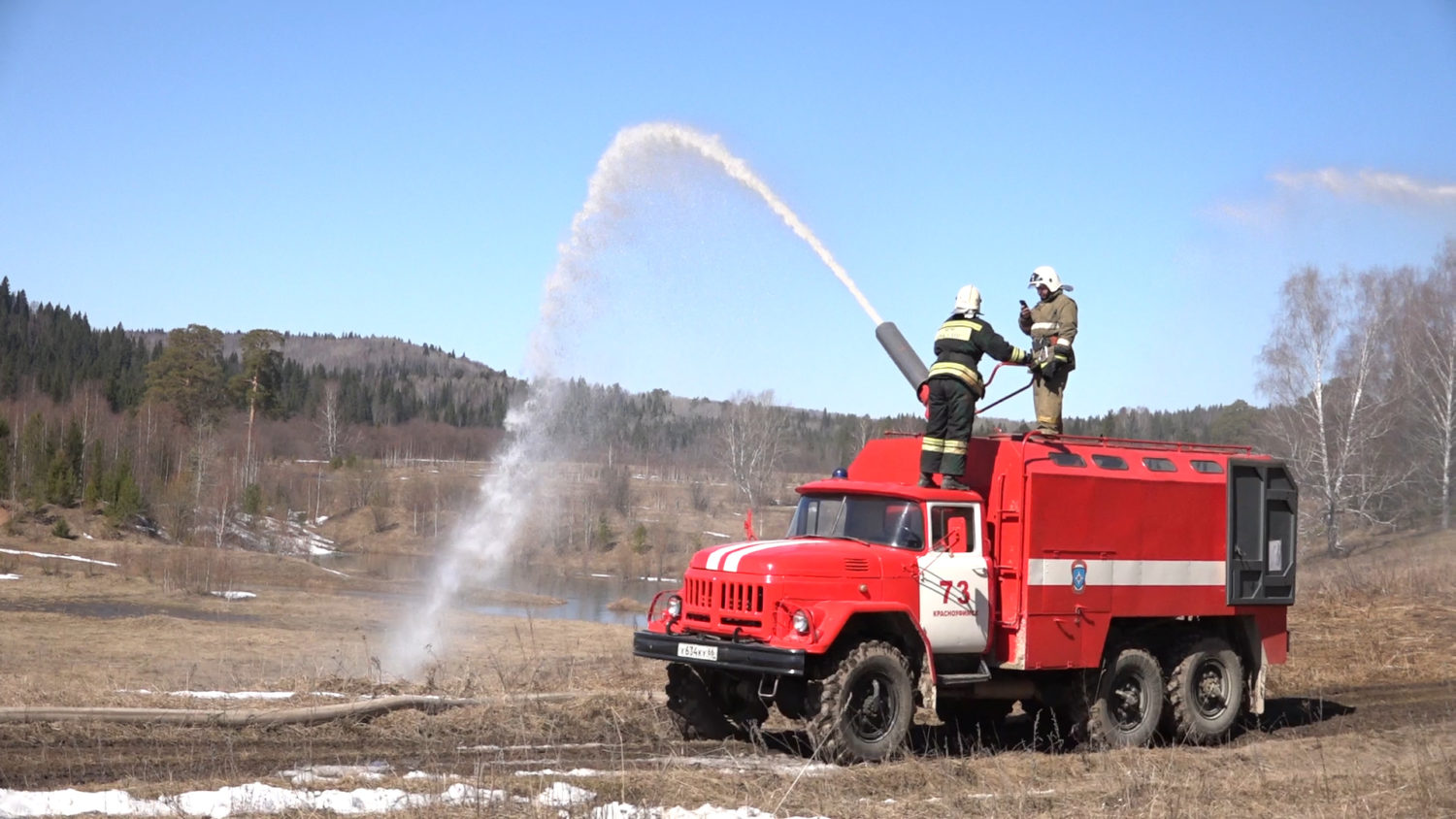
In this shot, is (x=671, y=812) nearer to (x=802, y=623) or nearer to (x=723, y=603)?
(x=802, y=623)

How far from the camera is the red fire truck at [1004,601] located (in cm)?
1192

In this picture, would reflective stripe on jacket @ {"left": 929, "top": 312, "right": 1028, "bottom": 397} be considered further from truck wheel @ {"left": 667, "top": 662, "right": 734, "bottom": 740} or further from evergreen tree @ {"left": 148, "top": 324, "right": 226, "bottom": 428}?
evergreen tree @ {"left": 148, "top": 324, "right": 226, "bottom": 428}

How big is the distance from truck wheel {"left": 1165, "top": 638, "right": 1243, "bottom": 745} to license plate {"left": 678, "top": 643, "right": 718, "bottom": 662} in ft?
19.3

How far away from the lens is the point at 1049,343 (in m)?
14.7

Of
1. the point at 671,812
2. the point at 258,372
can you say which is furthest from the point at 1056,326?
the point at 258,372

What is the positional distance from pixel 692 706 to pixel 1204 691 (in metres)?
6.32

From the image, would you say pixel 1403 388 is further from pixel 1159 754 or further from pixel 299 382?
pixel 299 382

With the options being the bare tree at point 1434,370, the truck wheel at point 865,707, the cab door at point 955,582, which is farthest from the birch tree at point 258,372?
the truck wheel at point 865,707

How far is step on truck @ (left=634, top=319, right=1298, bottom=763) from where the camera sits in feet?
39.1

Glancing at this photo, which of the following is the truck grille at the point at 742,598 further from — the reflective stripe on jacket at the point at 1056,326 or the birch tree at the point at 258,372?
the birch tree at the point at 258,372

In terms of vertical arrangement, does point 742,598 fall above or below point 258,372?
below

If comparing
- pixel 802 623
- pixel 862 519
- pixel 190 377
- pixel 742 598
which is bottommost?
pixel 802 623

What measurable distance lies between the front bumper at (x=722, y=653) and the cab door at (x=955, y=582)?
173 centimetres

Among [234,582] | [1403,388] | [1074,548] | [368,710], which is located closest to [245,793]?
[368,710]
